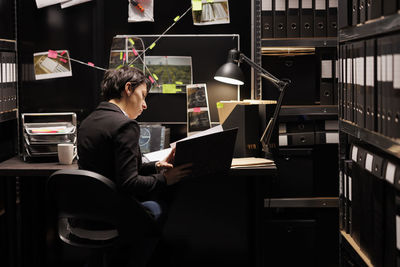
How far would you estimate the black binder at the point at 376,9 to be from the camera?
6.02ft

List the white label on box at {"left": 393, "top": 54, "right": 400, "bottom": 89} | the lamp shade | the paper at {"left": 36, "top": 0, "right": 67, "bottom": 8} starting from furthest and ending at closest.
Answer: the paper at {"left": 36, "top": 0, "right": 67, "bottom": 8} → the lamp shade → the white label on box at {"left": 393, "top": 54, "right": 400, "bottom": 89}

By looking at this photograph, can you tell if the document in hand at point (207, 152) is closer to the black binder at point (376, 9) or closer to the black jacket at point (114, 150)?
the black jacket at point (114, 150)

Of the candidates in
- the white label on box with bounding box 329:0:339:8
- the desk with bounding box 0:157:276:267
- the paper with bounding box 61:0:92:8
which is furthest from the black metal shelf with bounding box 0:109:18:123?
the white label on box with bounding box 329:0:339:8

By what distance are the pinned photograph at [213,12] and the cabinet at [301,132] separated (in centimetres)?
24

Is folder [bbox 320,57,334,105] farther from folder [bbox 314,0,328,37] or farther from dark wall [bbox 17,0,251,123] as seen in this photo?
dark wall [bbox 17,0,251,123]

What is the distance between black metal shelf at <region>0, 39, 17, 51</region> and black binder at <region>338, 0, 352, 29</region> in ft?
6.06

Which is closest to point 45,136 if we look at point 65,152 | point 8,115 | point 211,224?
point 65,152

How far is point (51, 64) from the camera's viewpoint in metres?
3.30

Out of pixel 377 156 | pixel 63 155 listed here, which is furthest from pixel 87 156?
pixel 377 156

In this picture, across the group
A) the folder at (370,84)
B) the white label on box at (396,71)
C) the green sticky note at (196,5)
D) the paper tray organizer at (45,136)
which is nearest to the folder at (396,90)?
the white label on box at (396,71)

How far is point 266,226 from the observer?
9.98 feet

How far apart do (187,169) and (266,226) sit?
89 cm

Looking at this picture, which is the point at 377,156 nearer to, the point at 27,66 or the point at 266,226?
the point at 266,226

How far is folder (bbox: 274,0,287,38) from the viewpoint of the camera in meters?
2.98
